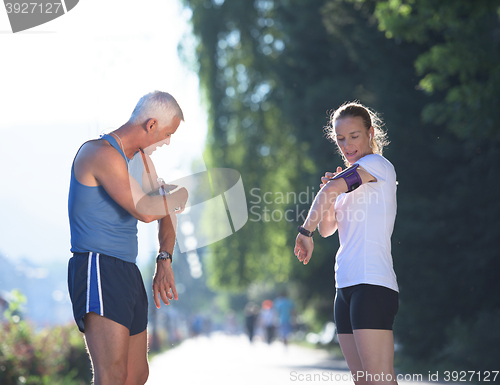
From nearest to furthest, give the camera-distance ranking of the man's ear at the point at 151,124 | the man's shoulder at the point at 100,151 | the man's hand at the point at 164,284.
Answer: the man's shoulder at the point at 100,151 < the man's ear at the point at 151,124 < the man's hand at the point at 164,284

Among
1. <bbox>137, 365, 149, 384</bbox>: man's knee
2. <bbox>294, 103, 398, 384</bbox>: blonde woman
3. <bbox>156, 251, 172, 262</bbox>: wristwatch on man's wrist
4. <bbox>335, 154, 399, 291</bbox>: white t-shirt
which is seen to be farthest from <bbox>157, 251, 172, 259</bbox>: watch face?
<bbox>335, 154, 399, 291</bbox>: white t-shirt

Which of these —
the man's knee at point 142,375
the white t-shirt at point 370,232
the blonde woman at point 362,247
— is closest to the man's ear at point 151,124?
the blonde woman at point 362,247

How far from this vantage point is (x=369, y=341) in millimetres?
3318

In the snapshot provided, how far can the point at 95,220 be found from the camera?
348cm

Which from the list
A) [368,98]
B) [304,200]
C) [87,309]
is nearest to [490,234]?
[368,98]

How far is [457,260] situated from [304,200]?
20.2 ft

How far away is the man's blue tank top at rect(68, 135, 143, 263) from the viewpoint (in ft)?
11.4

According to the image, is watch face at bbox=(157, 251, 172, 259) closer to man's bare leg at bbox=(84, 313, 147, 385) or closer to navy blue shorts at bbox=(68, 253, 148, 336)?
navy blue shorts at bbox=(68, 253, 148, 336)

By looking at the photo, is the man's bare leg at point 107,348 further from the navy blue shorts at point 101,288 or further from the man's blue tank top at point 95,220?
the man's blue tank top at point 95,220

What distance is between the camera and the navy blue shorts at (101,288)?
3.36 metres

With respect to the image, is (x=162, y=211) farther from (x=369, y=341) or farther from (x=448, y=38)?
(x=448, y=38)

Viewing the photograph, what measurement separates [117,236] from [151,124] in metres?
0.60

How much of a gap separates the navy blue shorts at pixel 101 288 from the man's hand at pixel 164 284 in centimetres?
16

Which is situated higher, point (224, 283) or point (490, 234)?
point (490, 234)
